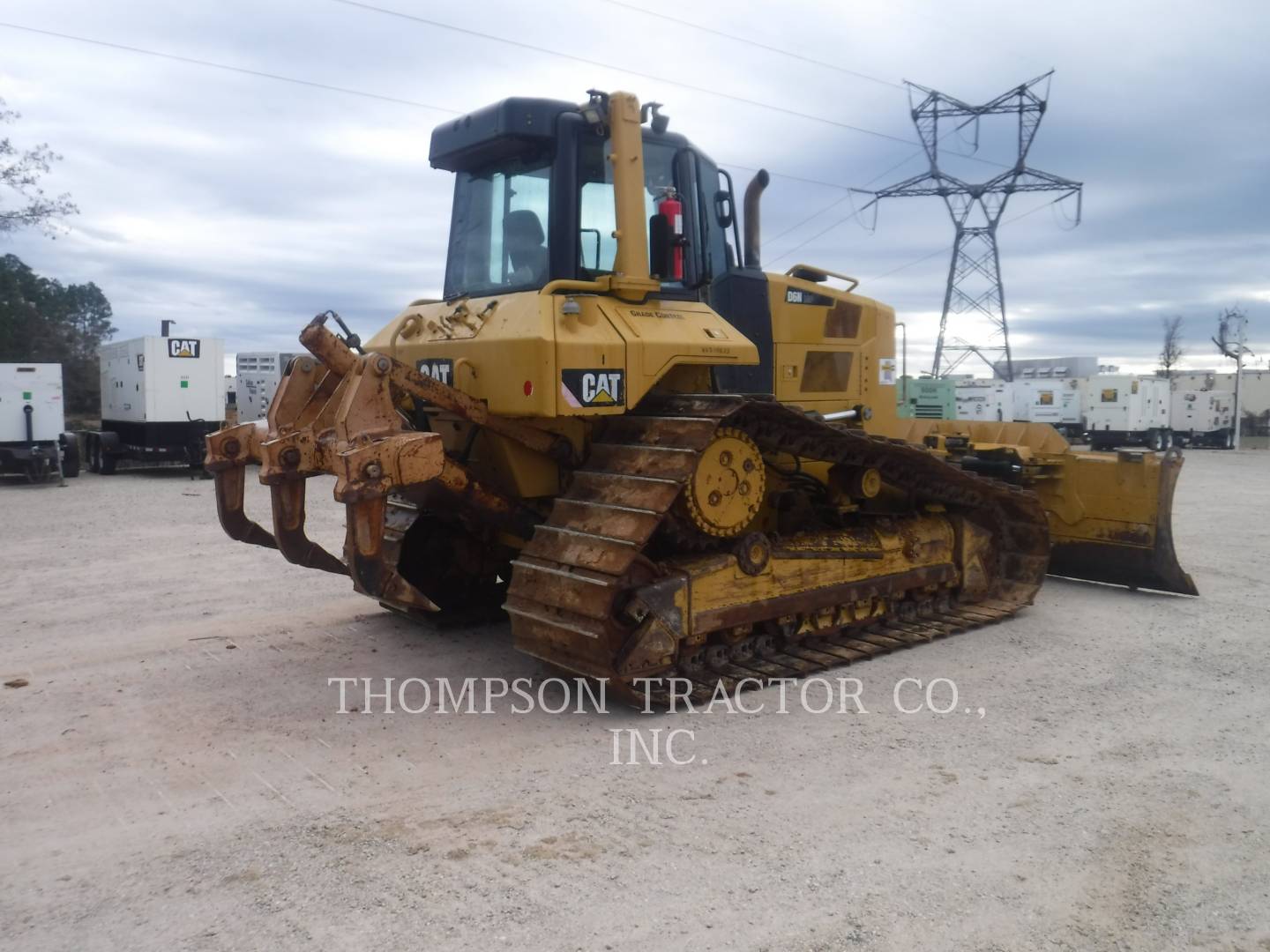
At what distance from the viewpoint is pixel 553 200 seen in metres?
6.10

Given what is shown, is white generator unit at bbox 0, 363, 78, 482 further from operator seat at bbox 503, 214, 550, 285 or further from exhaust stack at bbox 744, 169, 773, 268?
exhaust stack at bbox 744, 169, 773, 268

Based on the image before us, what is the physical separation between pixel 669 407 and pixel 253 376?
69.1ft

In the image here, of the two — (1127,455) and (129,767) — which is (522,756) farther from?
(1127,455)

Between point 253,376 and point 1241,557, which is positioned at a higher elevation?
point 253,376

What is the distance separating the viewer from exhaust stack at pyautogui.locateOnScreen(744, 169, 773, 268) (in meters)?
7.16

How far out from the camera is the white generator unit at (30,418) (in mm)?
18078

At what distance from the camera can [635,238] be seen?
19.7ft

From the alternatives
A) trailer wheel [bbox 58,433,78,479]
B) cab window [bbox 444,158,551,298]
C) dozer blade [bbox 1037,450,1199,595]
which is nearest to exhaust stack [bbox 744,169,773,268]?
cab window [bbox 444,158,551,298]

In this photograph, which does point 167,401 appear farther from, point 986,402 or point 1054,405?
point 1054,405

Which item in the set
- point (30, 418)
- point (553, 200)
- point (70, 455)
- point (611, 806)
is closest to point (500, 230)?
point (553, 200)

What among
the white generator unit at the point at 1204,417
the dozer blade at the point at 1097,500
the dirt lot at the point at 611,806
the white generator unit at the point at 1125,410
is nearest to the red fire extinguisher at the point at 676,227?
the dirt lot at the point at 611,806

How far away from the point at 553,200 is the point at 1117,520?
5860 millimetres

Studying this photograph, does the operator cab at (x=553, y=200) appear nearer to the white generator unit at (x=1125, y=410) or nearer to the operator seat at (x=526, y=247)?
the operator seat at (x=526, y=247)

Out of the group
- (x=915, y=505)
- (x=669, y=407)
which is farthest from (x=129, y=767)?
(x=915, y=505)
